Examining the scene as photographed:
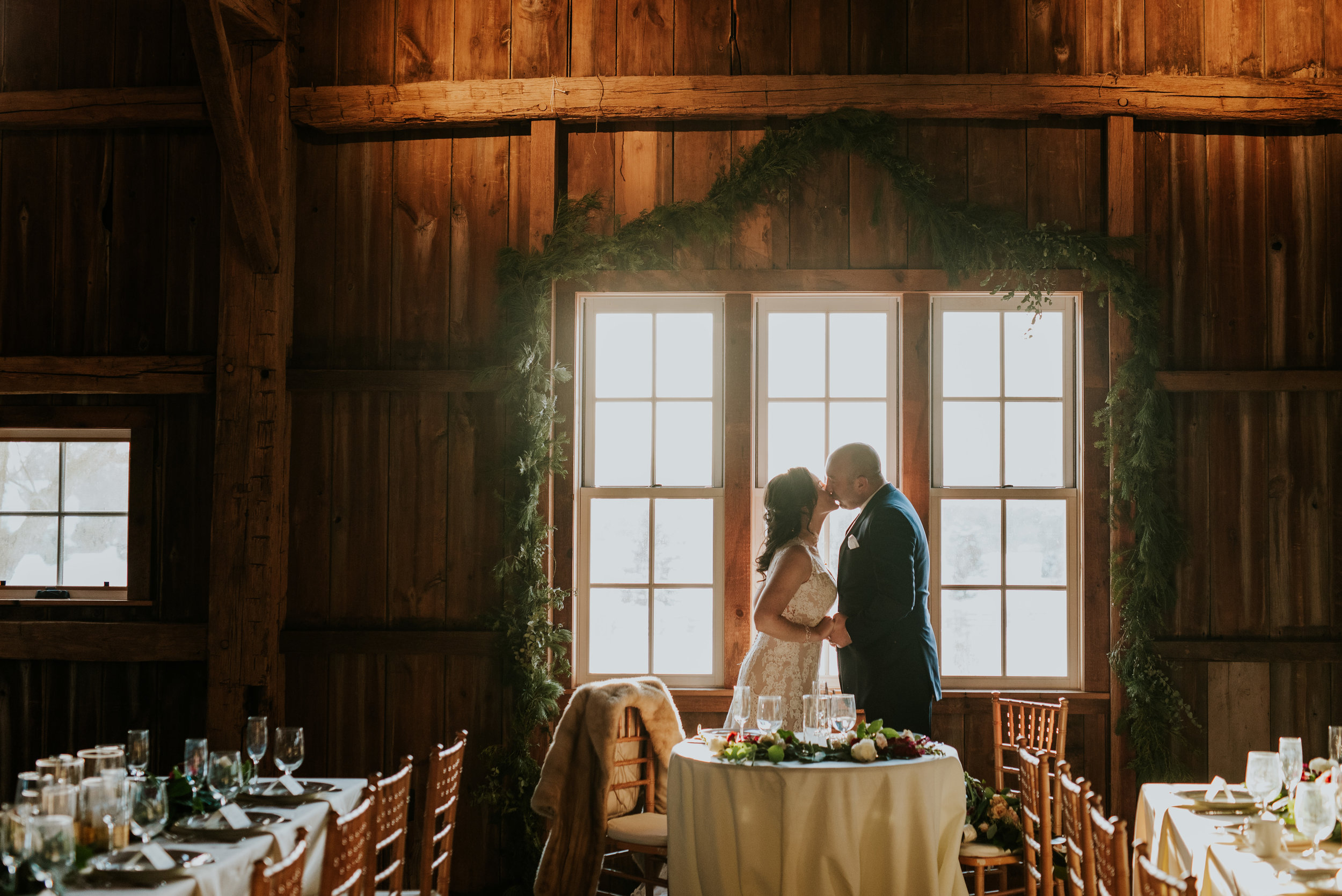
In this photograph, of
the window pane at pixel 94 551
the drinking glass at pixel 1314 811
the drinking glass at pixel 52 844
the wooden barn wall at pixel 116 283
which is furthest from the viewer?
the window pane at pixel 94 551

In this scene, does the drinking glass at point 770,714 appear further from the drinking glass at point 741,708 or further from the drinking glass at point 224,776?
the drinking glass at point 224,776

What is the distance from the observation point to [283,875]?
218 centimetres

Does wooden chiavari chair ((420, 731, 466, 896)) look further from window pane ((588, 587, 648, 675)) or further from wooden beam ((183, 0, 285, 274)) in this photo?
wooden beam ((183, 0, 285, 274))

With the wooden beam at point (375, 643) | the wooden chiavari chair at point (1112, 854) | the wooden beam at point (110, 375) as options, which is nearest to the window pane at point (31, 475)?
the wooden beam at point (110, 375)

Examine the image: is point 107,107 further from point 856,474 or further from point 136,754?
point 856,474

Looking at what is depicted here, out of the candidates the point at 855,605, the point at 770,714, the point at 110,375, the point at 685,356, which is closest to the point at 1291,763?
the point at 770,714

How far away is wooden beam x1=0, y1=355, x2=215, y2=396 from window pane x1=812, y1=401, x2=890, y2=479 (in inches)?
117

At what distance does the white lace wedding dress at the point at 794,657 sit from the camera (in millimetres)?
4219

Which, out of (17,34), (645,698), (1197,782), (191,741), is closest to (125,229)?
(17,34)

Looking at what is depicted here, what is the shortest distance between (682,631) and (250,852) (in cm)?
250

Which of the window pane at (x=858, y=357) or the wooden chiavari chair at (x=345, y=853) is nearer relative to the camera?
the wooden chiavari chair at (x=345, y=853)

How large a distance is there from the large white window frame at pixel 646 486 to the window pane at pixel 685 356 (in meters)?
0.02

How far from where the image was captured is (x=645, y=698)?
14.1 ft

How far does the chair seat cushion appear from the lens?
4.00m
